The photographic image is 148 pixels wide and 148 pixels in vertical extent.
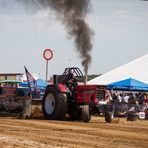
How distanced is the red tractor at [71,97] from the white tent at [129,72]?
1301 centimetres

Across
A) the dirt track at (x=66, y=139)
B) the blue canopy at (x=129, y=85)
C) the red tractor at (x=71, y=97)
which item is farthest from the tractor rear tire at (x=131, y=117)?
the dirt track at (x=66, y=139)

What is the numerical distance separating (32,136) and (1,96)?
9.71 meters

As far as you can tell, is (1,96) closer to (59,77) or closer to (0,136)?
(59,77)

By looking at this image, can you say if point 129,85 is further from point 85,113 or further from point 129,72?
point 129,72

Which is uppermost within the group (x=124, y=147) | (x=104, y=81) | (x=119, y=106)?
(x=104, y=81)

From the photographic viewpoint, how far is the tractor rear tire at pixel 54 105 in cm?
1736

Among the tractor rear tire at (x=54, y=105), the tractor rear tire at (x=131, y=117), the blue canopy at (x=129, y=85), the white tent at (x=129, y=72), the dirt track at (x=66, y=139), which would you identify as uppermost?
the white tent at (x=129, y=72)

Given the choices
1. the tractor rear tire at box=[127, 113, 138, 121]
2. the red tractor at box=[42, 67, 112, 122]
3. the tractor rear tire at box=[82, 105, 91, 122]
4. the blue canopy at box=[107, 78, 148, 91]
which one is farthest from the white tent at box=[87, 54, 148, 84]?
the tractor rear tire at box=[82, 105, 91, 122]

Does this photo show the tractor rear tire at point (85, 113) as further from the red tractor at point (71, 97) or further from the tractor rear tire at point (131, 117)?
the tractor rear tire at point (131, 117)

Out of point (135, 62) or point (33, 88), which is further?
point (135, 62)

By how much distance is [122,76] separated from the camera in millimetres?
32594

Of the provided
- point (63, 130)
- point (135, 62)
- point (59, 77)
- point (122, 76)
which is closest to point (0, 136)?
point (63, 130)

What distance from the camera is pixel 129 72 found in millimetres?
32875

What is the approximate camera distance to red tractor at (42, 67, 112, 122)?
17.2 metres
